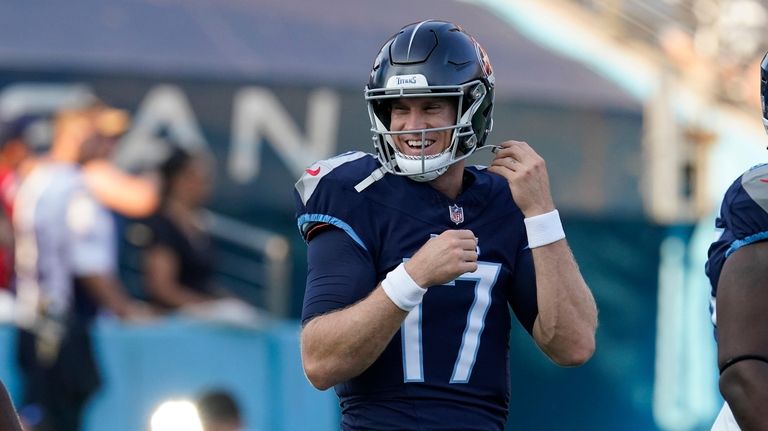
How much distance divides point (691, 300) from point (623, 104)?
9.37 ft

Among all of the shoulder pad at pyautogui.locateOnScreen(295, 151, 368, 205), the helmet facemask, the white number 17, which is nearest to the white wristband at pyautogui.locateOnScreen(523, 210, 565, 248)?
the white number 17

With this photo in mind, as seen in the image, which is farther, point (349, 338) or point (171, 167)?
point (171, 167)

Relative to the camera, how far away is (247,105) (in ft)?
30.4

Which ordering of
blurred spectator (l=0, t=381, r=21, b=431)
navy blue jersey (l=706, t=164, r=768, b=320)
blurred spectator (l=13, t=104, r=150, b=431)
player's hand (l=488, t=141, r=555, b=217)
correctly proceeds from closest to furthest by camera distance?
blurred spectator (l=0, t=381, r=21, b=431)
navy blue jersey (l=706, t=164, r=768, b=320)
player's hand (l=488, t=141, r=555, b=217)
blurred spectator (l=13, t=104, r=150, b=431)

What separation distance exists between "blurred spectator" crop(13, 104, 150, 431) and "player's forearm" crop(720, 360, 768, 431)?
487 cm

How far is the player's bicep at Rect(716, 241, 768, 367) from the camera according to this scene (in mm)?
2777

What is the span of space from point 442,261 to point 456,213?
0.30 metres

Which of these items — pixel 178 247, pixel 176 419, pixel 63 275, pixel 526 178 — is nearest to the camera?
pixel 526 178

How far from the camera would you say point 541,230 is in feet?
10.5

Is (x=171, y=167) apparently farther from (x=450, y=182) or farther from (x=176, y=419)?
Answer: (x=450, y=182)

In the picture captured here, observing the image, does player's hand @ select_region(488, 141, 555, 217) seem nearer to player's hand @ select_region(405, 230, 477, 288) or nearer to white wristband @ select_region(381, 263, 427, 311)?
player's hand @ select_region(405, 230, 477, 288)

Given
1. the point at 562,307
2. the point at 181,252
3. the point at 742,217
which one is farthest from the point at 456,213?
the point at 181,252

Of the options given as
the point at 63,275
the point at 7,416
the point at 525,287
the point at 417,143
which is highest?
the point at 417,143

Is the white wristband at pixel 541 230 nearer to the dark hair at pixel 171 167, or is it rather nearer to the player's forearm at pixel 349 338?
the player's forearm at pixel 349 338
